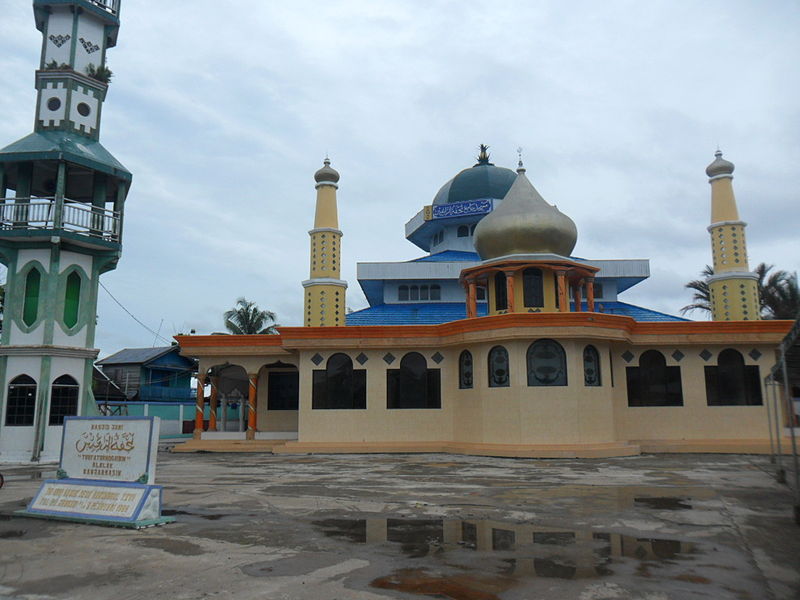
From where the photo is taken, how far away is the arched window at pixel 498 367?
18688mm

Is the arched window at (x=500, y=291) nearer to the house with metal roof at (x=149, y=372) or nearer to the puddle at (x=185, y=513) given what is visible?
the puddle at (x=185, y=513)

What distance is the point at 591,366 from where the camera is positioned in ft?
61.1

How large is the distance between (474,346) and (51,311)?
1305 centimetres


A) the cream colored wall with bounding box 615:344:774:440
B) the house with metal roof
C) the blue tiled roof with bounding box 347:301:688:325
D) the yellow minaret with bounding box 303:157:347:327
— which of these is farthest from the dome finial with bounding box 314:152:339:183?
the house with metal roof

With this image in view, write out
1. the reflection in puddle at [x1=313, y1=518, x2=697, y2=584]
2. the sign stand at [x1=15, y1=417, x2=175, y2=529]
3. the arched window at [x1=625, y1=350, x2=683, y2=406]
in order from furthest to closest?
1. the arched window at [x1=625, y1=350, x2=683, y2=406]
2. the sign stand at [x1=15, y1=417, x2=175, y2=529]
3. the reflection in puddle at [x1=313, y1=518, x2=697, y2=584]

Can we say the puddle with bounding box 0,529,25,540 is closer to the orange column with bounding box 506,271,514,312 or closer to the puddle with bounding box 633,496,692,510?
the puddle with bounding box 633,496,692,510

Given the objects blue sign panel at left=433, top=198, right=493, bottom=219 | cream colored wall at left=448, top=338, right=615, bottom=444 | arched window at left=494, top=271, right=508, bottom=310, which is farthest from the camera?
blue sign panel at left=433, top=198, right=493, bottom=219

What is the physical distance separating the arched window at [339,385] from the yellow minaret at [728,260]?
13.7 metres

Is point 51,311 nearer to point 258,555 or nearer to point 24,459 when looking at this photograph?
point 24,459

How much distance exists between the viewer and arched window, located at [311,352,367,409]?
2097 centimetres

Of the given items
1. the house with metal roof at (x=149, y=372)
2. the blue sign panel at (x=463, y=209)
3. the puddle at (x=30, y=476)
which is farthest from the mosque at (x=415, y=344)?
the house with metal roof at (x=149, y=372)

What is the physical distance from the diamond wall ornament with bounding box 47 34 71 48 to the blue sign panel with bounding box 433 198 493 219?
1892 cm

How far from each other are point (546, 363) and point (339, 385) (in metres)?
7.08

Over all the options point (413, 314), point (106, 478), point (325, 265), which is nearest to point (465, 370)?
point (325, 265)
